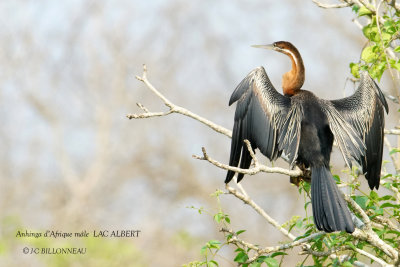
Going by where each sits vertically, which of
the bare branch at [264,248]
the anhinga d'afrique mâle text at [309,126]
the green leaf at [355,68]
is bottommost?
the bare branch at [264,248]

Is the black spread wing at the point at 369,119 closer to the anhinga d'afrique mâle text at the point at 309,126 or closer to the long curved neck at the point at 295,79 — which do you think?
the anhinga d'afrique mâle text at the point at 309,126

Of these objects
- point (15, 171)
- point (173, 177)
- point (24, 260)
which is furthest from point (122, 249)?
point (173, 177)

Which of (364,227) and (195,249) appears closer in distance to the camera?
(364,227)

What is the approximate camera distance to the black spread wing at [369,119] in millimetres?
4879

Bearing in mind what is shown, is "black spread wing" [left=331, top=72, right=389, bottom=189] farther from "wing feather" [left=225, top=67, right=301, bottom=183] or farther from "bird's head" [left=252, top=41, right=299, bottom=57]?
"bird's head" [left=252, top=41, right=299, bottom=57]

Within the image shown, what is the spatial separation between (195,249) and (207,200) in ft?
13.0

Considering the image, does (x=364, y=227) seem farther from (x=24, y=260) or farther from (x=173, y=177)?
(x=173, y=177)

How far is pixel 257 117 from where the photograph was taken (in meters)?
4.85

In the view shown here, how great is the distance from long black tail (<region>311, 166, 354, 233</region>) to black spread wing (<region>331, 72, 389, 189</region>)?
0.57 m

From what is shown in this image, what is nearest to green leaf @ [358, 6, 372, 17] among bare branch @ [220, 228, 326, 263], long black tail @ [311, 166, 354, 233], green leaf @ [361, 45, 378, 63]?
green leaf @ [361, 45, 378, 63]

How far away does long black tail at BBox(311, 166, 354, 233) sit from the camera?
372 cm

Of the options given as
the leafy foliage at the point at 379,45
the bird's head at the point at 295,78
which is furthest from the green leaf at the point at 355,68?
the bird's head at the point at 295,78

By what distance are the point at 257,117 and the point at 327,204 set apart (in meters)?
1.04

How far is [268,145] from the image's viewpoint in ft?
15.3
